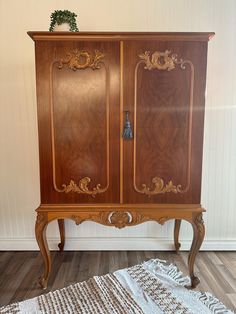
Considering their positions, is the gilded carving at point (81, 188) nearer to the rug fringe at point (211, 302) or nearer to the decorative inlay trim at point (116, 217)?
the decorative inlay trim at point (116, 217)

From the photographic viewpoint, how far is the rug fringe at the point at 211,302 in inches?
60.2

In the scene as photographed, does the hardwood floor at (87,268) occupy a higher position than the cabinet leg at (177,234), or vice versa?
the cabinet leg at (177,234)

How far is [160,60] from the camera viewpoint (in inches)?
60.5

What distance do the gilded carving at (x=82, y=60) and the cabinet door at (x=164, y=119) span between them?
0.16 m

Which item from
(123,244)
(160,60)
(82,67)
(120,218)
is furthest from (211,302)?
(82,67)

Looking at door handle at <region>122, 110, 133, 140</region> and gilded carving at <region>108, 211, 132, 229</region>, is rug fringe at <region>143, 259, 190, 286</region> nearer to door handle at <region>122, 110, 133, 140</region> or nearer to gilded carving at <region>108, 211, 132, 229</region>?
gilded carving at <region>108, 211, 132, 229</region>

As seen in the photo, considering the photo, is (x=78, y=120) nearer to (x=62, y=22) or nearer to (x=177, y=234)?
(x=62, y=22)

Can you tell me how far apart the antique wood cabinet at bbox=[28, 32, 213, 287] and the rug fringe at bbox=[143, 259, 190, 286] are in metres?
0.43

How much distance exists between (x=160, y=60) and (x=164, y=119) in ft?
1.10

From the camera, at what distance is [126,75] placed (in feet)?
5.08

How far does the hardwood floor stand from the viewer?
5.70 ft

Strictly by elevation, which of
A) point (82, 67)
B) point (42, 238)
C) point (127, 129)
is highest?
point (82, 67)

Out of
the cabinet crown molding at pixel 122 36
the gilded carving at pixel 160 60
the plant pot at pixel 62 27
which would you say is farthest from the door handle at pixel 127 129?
the plant pot at pixel 62 27

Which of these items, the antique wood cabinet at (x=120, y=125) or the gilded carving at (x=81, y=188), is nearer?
the antique wood cabinet at (x=120, y=125)
